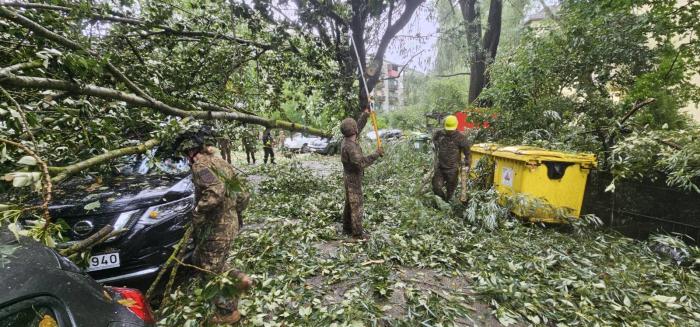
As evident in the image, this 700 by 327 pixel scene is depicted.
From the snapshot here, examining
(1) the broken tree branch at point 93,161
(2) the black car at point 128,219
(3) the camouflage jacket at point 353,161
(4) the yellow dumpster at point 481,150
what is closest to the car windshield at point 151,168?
(2) the black car at point 128,219

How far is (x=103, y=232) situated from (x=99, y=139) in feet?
3.67

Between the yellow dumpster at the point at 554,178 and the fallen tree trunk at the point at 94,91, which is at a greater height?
the fallen tree trunk at the point at 94,91

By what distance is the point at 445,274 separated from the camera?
386 centimetres

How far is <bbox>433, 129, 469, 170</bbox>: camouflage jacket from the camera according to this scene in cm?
598

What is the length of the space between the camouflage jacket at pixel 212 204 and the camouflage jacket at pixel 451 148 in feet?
13.5

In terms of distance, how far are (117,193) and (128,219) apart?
0.42 metres

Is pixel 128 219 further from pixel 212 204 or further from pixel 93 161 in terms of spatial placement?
pixel 212 204

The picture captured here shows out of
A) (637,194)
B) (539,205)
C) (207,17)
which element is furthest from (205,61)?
(637,194)

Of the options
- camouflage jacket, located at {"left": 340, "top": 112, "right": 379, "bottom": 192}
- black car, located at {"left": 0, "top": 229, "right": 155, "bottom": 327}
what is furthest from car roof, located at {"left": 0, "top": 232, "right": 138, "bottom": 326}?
camouflage jacket, located at {"left": 340, "top": 112, "right": 379, "bottom": 192}

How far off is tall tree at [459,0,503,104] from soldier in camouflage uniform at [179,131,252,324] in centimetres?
884

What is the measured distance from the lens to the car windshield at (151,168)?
416 cm

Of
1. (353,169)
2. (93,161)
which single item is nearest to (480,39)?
(353,169)

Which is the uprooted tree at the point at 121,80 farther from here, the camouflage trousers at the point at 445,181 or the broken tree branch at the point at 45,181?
the camouflage trousers at the point at 445,181

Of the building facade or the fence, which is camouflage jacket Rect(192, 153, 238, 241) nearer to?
the building facade
